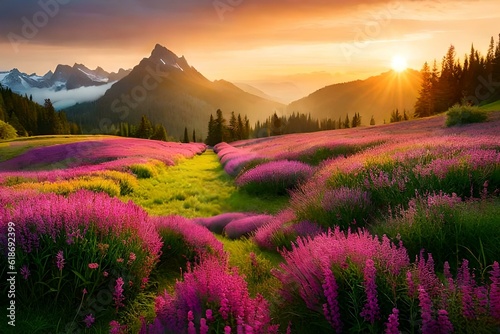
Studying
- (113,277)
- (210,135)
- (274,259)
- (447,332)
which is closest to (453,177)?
(274,259)

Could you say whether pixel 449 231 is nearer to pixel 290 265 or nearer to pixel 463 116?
pixel 290 265

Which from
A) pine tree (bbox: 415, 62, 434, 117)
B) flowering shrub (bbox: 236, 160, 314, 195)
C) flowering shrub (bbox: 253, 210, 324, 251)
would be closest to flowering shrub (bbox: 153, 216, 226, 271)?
flowering shrub (bbox: 253, 210, 324, 251)

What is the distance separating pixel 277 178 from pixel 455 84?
294ft

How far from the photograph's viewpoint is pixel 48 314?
140 inches

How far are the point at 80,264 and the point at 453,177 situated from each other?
6.55 meters

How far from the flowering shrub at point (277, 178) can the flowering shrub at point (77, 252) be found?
27.2 feet

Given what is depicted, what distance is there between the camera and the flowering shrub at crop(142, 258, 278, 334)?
271cm

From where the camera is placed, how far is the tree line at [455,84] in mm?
78125

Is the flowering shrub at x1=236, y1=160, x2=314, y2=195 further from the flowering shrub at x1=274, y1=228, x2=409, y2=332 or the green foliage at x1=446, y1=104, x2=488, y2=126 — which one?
the green foliage at x1=446, y1=104, x2=488, y2=126

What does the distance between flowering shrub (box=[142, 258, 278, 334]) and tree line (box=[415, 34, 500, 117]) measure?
89.1 meters

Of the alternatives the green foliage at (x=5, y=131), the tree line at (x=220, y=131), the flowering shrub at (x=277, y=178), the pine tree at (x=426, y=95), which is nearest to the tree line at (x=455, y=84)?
the pine tree at (x=426, y=95)

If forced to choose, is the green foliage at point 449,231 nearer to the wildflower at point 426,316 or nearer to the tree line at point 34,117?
the wildflower at point 426,316

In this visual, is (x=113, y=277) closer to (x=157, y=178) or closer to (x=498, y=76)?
(x=157, y=178)

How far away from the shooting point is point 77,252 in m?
4.08
